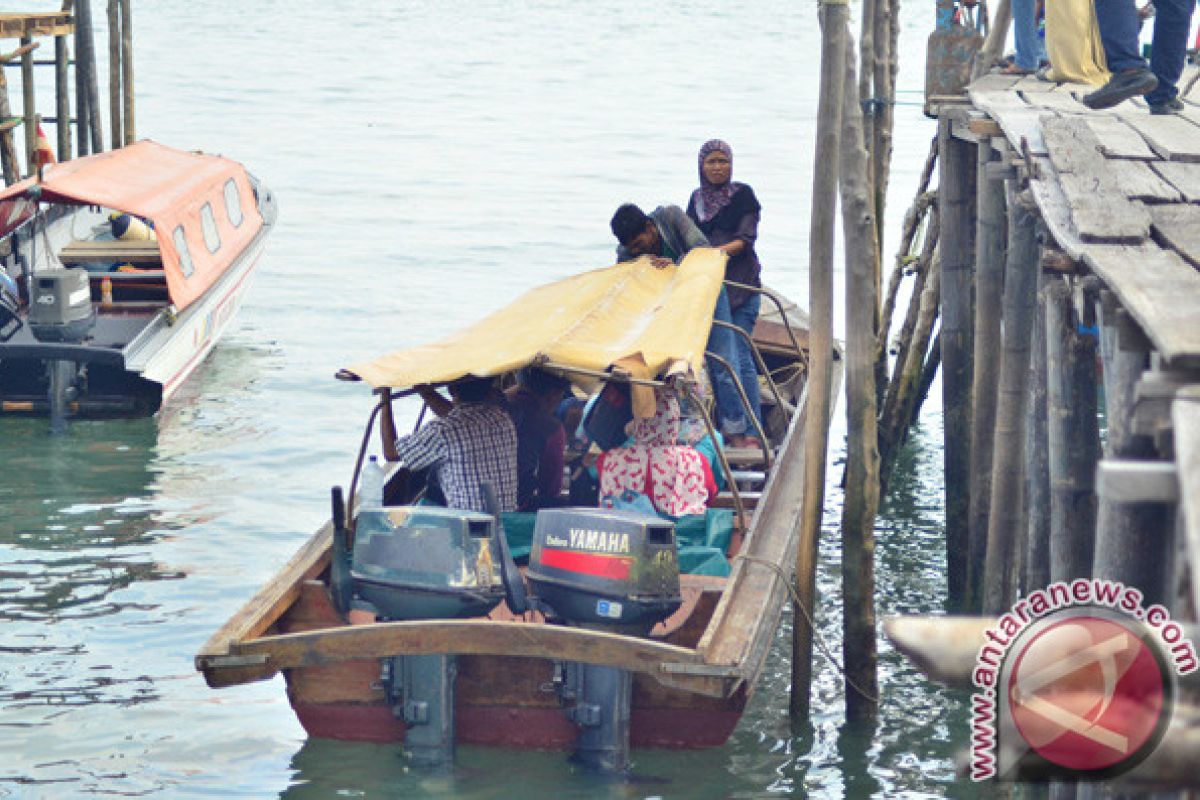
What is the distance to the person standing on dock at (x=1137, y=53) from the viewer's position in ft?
31.5

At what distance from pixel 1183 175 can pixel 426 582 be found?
3.62 m

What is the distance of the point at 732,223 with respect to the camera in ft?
37.6

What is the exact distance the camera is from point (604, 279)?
1041 centimetres

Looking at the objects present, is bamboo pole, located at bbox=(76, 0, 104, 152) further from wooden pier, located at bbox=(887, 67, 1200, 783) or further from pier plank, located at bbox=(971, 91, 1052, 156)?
pier plank, located at bbox=(971, 91, 1052, 156)

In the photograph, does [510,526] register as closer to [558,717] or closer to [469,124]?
[558,717]

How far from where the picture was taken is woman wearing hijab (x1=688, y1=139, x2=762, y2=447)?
11320 millimetres

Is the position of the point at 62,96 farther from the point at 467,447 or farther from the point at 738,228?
the point at 467,447

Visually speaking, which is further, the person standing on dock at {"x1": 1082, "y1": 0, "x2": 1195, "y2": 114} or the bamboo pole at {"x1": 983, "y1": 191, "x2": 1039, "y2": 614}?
the person standing on dock at {"x1": 1082, "y1": 0, "x2": 1195, "y2": 114}

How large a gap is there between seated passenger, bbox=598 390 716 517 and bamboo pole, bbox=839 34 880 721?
2.55 feet

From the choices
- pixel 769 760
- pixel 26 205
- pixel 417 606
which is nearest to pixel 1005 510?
pixel 769 760

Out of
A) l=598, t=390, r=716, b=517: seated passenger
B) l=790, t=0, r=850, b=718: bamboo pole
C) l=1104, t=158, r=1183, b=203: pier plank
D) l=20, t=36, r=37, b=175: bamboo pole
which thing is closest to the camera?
l=1104, t=158, r=1183, b=203: pier plank

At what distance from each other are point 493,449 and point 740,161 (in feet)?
80.1

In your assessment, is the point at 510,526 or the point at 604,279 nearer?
the point at 510,526

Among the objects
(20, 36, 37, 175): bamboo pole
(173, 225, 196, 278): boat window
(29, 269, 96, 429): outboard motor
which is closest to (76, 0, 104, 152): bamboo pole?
(20, 36, 37, 175): bamboo pole
